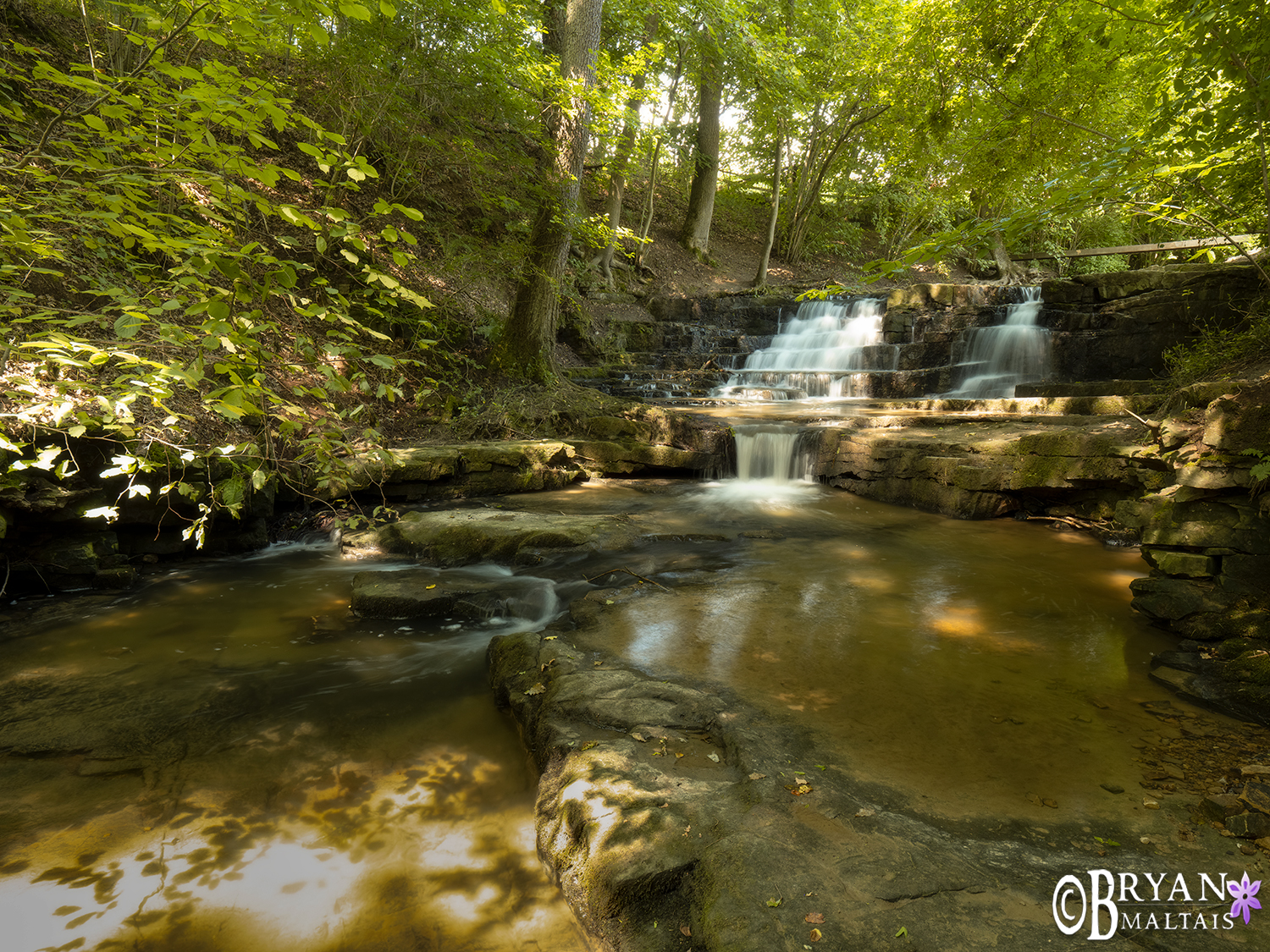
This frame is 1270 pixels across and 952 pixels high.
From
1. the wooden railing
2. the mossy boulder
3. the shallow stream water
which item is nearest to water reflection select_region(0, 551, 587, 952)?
the shallow stream water

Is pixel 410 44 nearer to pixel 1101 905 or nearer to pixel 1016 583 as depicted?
pixel 1016 583

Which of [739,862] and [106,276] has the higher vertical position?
[106,276]

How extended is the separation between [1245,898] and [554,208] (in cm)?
919

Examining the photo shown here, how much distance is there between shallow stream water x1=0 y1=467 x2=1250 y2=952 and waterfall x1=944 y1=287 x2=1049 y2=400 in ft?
21.5

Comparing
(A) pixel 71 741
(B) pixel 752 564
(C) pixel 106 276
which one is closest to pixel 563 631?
(B) pixel 752 564

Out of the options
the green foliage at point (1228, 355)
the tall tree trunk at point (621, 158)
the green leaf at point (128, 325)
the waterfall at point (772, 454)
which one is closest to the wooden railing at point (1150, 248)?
the green foliage at point (1228, 355)

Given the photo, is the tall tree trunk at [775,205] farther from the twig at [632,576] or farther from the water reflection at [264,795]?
the water reflection at [264,795]

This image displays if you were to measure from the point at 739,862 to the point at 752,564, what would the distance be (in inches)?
139

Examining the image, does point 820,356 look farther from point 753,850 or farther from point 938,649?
point 753,850

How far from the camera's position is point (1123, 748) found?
2545 millimetres

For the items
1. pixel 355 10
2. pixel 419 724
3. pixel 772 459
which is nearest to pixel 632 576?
pixel 419 724

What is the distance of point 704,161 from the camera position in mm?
18094

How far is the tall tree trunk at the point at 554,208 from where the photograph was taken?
27.6 ft

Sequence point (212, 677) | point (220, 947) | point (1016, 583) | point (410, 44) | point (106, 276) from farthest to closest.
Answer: point (410, 44) < point (106, 276) < point (1016, 583) < point (212, 677) < point (220, 947)
